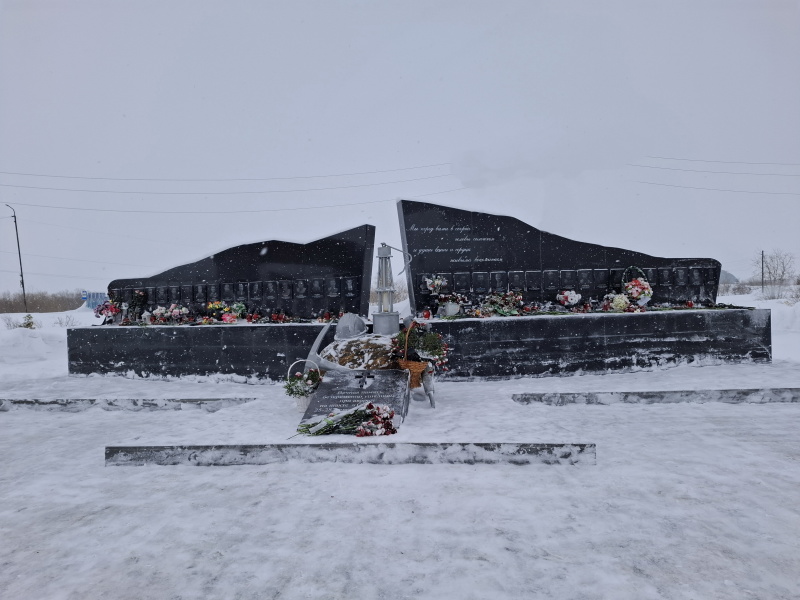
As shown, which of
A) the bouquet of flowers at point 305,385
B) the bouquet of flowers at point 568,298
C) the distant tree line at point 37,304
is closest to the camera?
the bouquet of flowers at point 305,385

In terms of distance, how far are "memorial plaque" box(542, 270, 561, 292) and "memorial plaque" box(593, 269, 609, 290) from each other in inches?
28.9

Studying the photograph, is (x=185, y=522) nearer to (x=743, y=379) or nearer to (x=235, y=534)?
(x=235, y=534)

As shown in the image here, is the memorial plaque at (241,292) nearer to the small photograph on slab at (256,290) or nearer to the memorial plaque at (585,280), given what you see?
the small photograph on slab at (256,290)

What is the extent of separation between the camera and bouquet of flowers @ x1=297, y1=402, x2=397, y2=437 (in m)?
4.87

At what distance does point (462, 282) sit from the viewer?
32.0 ft

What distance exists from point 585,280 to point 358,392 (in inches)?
234

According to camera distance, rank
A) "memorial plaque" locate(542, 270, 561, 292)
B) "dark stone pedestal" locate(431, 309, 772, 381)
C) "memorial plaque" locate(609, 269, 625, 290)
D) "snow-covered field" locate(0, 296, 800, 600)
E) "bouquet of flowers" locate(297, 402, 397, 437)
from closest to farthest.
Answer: "snow-covered field" locate(0, 296, 800, 600) < "bouquet of flowers" locate(297, 402, 397, 437) < "dark stone pedestal" locate(431, 309, 772, 381) < "memorial plaque" locate(542, 270, 561, 292) < "memorial plaque" locate(609, 269, 625, 290)

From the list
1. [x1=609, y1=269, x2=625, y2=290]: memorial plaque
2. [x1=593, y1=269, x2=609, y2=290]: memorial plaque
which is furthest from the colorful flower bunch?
[x1=609, y1=269, x2=625, y2=290]: memorial plaque

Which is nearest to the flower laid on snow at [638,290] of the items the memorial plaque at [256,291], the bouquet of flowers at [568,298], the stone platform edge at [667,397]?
the bouquet of flowers at [568,298]

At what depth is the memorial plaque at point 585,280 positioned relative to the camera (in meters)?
9.95

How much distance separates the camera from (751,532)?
3105 millimetres

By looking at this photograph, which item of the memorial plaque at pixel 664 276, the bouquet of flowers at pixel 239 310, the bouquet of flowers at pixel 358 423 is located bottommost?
the bouquet of flowers at pixel 358 423

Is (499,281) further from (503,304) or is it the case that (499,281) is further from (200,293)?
(200,293)

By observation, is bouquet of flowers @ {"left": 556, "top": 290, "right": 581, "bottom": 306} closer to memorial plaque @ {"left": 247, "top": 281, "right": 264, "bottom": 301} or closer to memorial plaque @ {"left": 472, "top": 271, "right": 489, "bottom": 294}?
memorial plaque @ {"left": 472, "top": 271, "right": 489, "bottom": 294}
